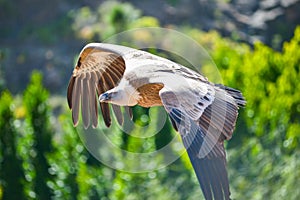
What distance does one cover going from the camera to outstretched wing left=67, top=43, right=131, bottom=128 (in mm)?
4840

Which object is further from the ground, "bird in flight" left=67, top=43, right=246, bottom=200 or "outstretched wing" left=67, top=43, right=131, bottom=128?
"outstretched wing" left=67, top=43, right=131, bottom=128

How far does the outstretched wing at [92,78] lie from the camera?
4.84 metres

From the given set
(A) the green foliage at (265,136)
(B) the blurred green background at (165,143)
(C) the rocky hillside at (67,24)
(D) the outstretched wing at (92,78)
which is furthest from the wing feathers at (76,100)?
(C) the rocky hillside at (67,24)

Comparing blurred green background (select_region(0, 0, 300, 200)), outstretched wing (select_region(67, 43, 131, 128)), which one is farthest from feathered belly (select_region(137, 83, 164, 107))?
blurred green background (select_region(0, 0, 300, 200))

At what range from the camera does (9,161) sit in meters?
6.91

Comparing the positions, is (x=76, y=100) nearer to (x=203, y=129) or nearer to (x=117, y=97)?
(x=117, y=97)

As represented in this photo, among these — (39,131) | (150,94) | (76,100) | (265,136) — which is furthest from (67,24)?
(150,94)

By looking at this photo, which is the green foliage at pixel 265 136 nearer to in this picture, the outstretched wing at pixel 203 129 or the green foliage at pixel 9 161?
the green foliage at pixel 9 161

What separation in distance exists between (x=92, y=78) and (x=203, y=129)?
43.5 inches

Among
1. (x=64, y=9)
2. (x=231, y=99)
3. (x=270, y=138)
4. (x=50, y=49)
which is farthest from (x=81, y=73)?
(x=64, y=9)

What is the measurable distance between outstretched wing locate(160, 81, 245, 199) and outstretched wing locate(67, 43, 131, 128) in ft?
2.71

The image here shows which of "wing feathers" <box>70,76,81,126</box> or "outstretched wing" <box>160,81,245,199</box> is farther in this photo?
"wing feathers" <box>70,76,81,126</box>

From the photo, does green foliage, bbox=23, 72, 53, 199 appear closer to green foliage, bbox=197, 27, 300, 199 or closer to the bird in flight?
green foliage, bbox=197, 27, 300, 199

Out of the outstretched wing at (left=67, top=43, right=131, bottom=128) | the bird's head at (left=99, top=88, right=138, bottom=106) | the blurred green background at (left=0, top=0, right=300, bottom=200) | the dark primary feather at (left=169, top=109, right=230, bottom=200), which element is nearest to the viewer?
the dark primary feather at (left=169, top=109, right=230, bottom=200)
